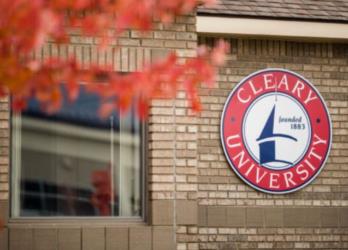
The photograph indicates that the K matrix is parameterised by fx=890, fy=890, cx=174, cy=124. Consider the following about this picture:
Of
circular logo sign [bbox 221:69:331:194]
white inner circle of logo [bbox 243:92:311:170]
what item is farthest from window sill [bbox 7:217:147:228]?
white inner circle of logo [bbox 243:92:311:170]

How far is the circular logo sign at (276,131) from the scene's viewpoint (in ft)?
30.8

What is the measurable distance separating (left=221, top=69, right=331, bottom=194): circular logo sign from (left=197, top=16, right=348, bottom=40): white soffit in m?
0.48

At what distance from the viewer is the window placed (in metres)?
8.32

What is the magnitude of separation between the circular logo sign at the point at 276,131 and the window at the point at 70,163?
137cm

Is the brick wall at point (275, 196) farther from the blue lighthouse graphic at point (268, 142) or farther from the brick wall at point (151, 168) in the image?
the brick wall at point (151, 168)

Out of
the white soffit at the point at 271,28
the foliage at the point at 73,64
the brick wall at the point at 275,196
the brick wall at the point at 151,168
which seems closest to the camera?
the foliage at the point at 73,64

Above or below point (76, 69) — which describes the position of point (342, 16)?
above

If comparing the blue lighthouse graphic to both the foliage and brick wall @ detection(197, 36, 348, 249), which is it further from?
the foliage

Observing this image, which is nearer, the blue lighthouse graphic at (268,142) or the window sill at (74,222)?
the window sill at (74,222)

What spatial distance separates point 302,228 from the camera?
9578mm

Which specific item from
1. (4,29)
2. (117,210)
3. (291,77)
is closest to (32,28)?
(4,29)

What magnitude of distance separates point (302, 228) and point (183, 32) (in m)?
2.52

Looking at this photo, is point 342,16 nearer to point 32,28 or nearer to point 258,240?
point 258,240

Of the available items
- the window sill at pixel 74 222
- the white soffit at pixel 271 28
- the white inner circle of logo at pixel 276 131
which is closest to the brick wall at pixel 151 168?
the window sill at pixel 74 222
